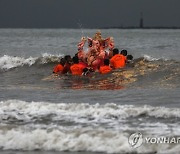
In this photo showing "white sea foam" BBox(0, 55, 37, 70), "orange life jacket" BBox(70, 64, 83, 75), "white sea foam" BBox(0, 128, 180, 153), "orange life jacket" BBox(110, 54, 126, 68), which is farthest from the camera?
"white sea foam" BBox(0, 55, 37, 70)

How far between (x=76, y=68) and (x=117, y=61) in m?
1.70

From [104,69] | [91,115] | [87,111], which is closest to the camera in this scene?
[91,115]

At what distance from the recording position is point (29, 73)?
85.1 ft

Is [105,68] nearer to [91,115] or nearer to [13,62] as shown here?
[91,115]

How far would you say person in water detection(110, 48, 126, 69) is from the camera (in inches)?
863

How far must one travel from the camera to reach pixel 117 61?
22.0m

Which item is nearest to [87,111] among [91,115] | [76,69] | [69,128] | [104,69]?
[91,115]

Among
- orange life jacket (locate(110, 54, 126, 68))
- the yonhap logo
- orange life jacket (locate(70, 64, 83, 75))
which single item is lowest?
orange life jacket (locate(70, 64, 83, 75))

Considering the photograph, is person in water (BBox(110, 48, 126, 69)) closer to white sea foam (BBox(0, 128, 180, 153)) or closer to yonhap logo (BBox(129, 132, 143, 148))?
white sea foam (BBox(0, 128, 180, 153))

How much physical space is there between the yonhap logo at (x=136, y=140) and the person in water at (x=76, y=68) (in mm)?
11704

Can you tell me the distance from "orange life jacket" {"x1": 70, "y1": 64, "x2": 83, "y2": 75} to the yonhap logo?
11702mm

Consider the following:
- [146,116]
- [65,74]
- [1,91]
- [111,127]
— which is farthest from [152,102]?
[65,74]

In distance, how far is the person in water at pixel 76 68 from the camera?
859 inches

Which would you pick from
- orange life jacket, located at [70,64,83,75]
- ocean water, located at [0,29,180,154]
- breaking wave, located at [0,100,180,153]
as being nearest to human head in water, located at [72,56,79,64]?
orange life jacket, located at [70,64,83,75]
